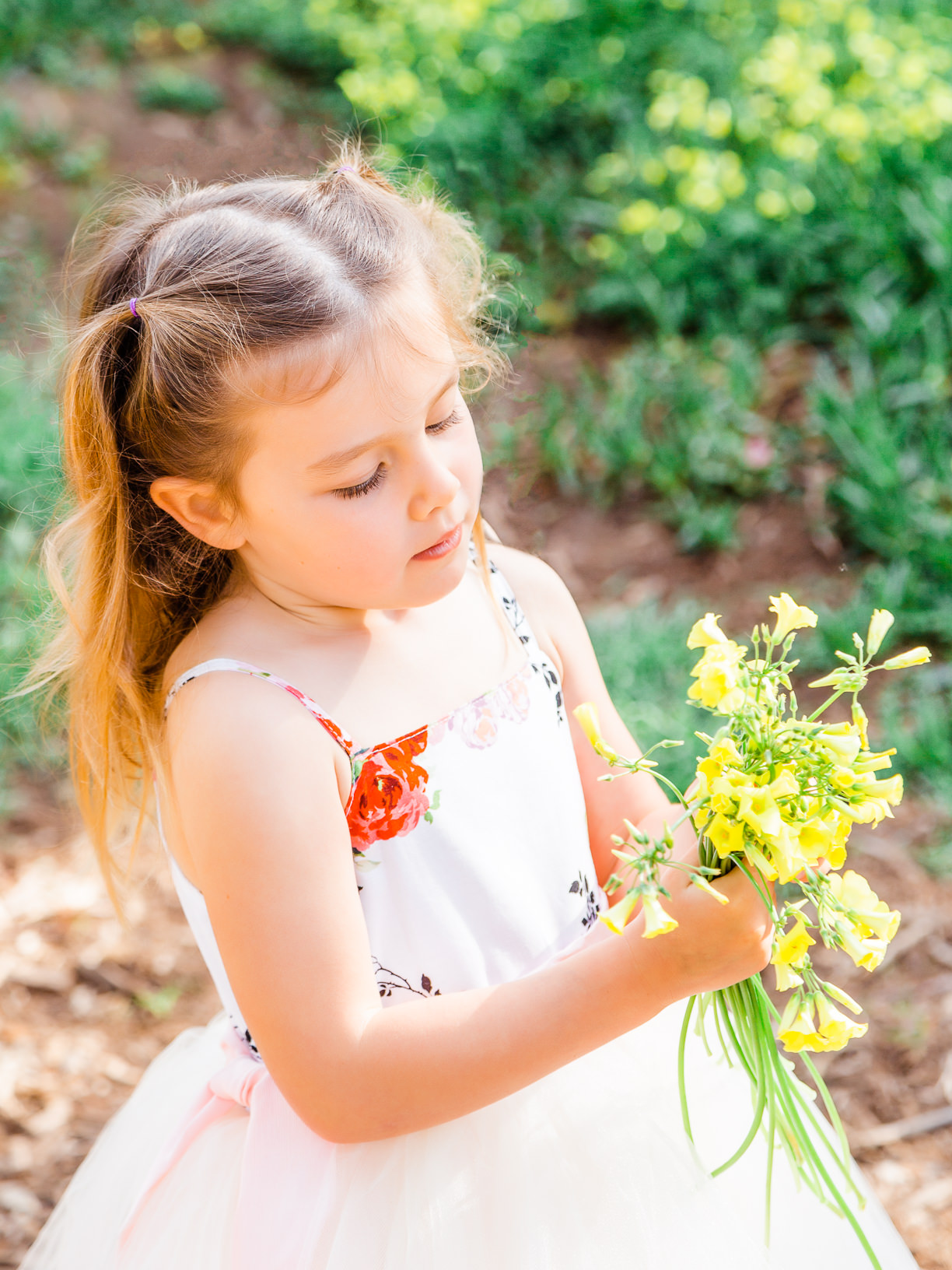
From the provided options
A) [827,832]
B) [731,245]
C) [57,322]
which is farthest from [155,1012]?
[731,245]

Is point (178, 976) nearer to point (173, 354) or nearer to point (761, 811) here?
point (173, 354)

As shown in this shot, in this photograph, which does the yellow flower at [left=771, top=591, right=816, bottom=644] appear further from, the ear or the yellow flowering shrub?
the yellow flowering shrub

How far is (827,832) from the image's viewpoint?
0.97m

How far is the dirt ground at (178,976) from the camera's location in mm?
2062

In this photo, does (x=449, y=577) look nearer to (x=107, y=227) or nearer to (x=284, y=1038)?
(x=284, y=1038)

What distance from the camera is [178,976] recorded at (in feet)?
8.31

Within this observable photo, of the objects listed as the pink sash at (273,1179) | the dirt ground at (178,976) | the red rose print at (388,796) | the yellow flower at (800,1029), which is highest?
the yellow flower at (800,1029)

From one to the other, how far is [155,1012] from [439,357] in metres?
1.75

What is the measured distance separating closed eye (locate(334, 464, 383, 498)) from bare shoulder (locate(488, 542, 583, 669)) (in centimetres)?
41

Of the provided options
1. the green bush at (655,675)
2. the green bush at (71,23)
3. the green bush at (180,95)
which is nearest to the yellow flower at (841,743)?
the green bush at (655,675)

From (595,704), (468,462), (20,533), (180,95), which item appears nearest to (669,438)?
(20,533)

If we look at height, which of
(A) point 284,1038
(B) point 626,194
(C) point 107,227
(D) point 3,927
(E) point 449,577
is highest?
(C) point 107,227

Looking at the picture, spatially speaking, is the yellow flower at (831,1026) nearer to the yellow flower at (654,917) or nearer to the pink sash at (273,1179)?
the yellow flower at (654,917)

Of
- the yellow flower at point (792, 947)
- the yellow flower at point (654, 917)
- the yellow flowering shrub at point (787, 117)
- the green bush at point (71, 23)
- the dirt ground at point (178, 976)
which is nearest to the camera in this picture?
the yellow flower at point (654, 917)
